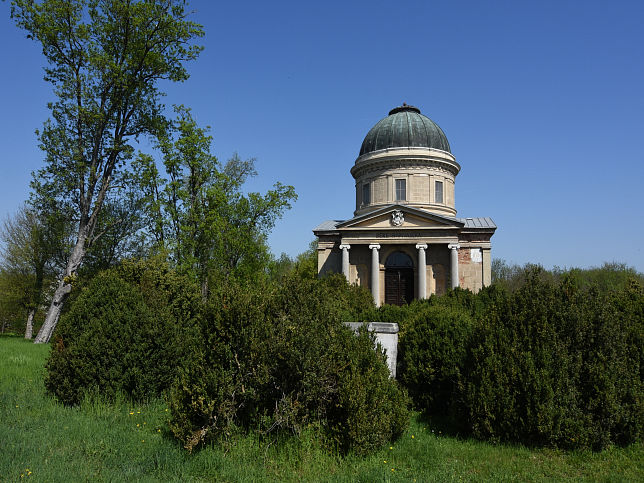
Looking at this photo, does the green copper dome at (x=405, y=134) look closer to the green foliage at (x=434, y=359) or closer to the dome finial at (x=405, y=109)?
the dome finial at (x=405, y=109)

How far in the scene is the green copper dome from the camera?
33406mm

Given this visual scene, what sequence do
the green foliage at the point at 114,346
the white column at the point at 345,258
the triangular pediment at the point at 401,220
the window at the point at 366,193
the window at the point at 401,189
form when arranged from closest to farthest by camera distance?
1. the green foliage at the point at 114,346
2. the triangular pediment at the point at 401,220
3. the white column at the point at 345,258
4. the window at the point at 401,189
5. the window at the point at 366,193

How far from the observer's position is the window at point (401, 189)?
3247 centimetres

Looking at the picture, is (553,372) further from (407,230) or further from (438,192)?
(438,192)

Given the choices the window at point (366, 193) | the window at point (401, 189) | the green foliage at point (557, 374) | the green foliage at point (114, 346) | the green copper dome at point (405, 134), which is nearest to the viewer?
the green foliage at point (557, 374)

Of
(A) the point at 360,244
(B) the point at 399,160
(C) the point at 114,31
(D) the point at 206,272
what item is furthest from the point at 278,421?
(B) the point at 399,160

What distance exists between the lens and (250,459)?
211 inches

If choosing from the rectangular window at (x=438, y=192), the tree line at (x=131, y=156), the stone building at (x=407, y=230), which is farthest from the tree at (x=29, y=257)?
the rectangular window at (x=438, y=192)

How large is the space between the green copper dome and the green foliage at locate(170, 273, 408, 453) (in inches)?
1135

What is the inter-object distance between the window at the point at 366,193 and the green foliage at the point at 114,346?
26.4 meters

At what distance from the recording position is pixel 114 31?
21469mm

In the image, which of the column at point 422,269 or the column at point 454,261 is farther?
the column at point 422,269

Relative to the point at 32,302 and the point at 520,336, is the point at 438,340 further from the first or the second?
the point at 32,302

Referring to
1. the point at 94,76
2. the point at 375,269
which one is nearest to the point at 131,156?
the point at 94,76
